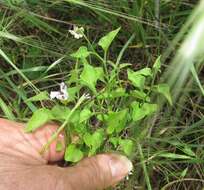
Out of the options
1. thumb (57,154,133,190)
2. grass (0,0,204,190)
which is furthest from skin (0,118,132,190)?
grass (0,0,204,190)

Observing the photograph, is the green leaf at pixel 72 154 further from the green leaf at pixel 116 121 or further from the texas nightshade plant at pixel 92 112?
the green leaf at pixel 116 121

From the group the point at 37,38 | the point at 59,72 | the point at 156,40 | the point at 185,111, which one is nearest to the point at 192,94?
the point at 185,111

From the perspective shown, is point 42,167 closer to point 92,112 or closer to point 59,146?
point 59,146

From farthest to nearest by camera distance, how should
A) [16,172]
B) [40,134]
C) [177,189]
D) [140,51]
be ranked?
[140,51], [177,189], [40,134], [16,172]

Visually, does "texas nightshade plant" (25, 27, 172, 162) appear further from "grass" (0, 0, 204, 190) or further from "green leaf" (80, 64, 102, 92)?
"grass" (0, 0, 204, 190)

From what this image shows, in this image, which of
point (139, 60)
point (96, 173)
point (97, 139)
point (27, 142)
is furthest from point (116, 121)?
point (139, 60)

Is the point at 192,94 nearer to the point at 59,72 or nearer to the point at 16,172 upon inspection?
the point at 59,72

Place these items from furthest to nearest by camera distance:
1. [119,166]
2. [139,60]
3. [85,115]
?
[139,60] → [119,166] → [85,115]
